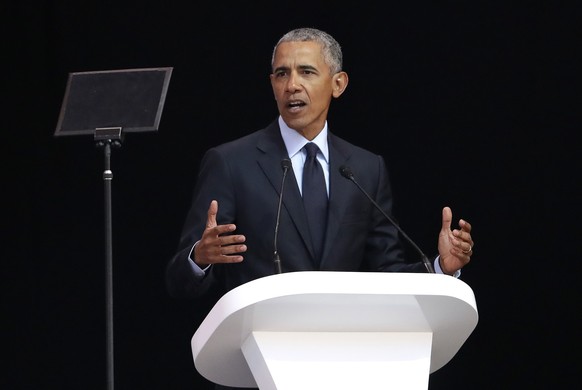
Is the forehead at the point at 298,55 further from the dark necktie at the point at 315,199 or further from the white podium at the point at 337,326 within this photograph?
the white podium at the point at 337,326

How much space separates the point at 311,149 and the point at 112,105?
0.55m

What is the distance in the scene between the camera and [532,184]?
447cm

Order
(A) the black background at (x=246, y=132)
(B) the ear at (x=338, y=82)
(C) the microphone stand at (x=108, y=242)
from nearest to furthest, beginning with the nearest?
(C) the microphone stand at (x=108, y=242) < (B) the ear at (x=338, y=82) < (A) the black background at (x=246, y=132)

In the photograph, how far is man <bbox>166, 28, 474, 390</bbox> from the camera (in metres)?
3.33

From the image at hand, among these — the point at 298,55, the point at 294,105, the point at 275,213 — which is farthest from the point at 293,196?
the point at 298,55

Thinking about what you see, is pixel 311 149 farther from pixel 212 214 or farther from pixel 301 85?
pixel 212 214

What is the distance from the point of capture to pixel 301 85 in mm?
3553

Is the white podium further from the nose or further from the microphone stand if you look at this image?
the nose

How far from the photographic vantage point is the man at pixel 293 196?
3.33m

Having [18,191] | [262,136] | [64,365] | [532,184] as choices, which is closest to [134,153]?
[18,191]

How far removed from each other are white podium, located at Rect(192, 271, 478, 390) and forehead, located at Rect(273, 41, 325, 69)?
45.6 inches

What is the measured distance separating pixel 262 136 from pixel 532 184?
50.0 inches

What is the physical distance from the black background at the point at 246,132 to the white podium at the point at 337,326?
1.92m

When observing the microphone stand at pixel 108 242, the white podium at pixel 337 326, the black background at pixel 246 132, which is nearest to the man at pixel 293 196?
the microphone stand at pixel 108 242
